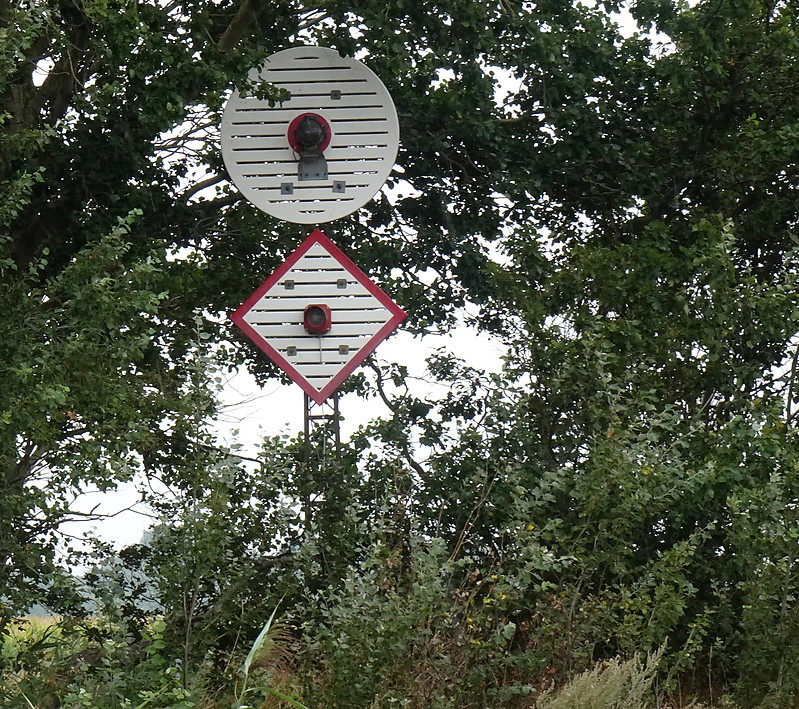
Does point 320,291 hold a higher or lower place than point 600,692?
higher

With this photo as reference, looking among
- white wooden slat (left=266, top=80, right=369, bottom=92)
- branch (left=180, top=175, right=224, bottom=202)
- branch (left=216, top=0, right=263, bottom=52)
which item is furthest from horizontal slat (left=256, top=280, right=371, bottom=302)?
branch (left=180, top=175, right=224, bottom=202)

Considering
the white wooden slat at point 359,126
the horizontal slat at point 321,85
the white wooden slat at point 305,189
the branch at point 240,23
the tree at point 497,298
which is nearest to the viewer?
the tree at point 497,298

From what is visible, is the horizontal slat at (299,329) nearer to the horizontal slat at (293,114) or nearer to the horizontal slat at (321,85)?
the horizontal slat at (293,114)

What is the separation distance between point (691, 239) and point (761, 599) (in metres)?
4.17

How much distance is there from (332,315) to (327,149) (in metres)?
1.11

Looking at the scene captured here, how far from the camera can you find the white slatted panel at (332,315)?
6.41m

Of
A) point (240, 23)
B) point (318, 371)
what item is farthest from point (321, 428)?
point (240, 23)

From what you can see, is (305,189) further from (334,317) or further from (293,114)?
(334,317)

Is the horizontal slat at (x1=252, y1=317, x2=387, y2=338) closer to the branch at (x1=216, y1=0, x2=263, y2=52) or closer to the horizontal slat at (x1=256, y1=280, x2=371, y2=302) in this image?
the horizontal slat at (x1=256, y1=280, x2=371, y2=302)

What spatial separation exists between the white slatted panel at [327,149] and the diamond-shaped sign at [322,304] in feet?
1.69

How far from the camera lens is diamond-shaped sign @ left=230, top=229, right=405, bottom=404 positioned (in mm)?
6391

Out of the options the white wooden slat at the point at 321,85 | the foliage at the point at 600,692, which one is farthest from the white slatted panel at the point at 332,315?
the foliage at the point at 600,692

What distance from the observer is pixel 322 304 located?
6465 millimetres

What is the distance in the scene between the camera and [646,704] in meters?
5.80
